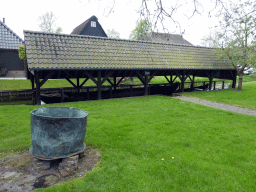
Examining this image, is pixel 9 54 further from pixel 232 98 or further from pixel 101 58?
pixel 232 98

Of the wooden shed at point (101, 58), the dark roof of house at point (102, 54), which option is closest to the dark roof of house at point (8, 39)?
the wooden shed at point (101, 58)

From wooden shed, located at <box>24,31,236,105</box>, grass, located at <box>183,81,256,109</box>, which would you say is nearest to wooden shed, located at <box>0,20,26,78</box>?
wooden shed, located at <box>24,31,236,105</box>

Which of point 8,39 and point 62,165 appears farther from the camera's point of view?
point 8,39

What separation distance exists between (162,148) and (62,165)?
253 centimetres

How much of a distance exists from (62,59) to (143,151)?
774 centimetres

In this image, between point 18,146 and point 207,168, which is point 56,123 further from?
point 207,168

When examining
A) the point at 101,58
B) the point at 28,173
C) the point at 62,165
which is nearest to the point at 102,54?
the point at 101,58

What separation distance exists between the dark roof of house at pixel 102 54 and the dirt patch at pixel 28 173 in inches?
245

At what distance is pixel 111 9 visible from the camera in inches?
135

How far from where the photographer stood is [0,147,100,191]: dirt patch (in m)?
3.36

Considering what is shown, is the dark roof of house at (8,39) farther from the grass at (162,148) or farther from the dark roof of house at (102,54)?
the grass at (162,148)

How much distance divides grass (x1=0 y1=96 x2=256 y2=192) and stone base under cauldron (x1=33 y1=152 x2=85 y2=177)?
31cm

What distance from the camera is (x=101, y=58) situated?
1141 centimetres

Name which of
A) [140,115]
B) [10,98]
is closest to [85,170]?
[140,115]
